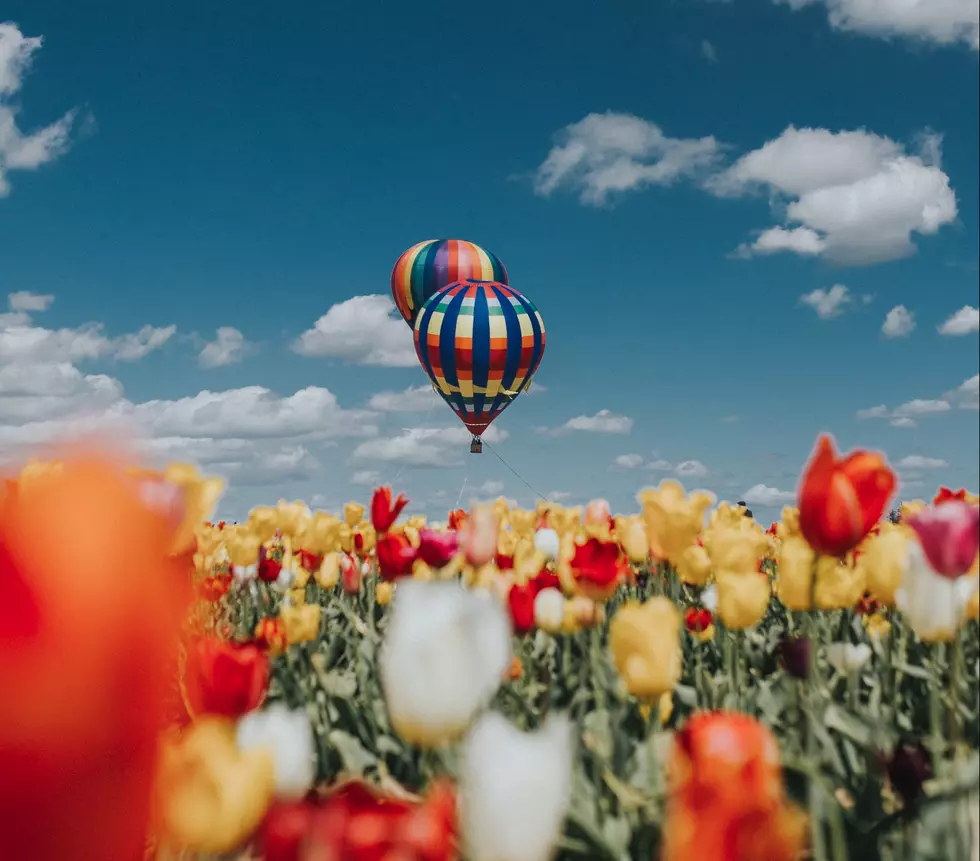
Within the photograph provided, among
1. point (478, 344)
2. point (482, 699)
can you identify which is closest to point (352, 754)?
point (482, 699)

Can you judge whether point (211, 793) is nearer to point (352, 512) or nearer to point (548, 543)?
point (548, 543)

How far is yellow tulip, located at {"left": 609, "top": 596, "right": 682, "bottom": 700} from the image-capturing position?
209 cm

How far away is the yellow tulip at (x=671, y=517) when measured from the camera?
344cm

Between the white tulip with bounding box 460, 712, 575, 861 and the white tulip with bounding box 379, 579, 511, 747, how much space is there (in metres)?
0.24

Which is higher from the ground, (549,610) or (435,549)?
(435,549)

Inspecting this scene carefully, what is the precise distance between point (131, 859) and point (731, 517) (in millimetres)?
5722

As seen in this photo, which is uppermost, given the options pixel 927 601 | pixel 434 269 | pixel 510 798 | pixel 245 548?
pixel 434 269

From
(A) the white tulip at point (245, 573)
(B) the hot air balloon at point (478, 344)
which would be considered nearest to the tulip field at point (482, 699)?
(A) the white tulip at point (245, 573)

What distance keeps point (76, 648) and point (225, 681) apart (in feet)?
4.25

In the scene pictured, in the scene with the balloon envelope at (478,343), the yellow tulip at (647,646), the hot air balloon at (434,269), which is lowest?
the yellow tulip at (647,646)

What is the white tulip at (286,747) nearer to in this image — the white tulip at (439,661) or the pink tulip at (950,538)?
the white tulip at (439,661)

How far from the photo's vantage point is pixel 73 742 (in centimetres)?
71

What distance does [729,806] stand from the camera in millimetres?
1030

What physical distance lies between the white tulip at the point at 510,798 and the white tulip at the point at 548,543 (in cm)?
375
